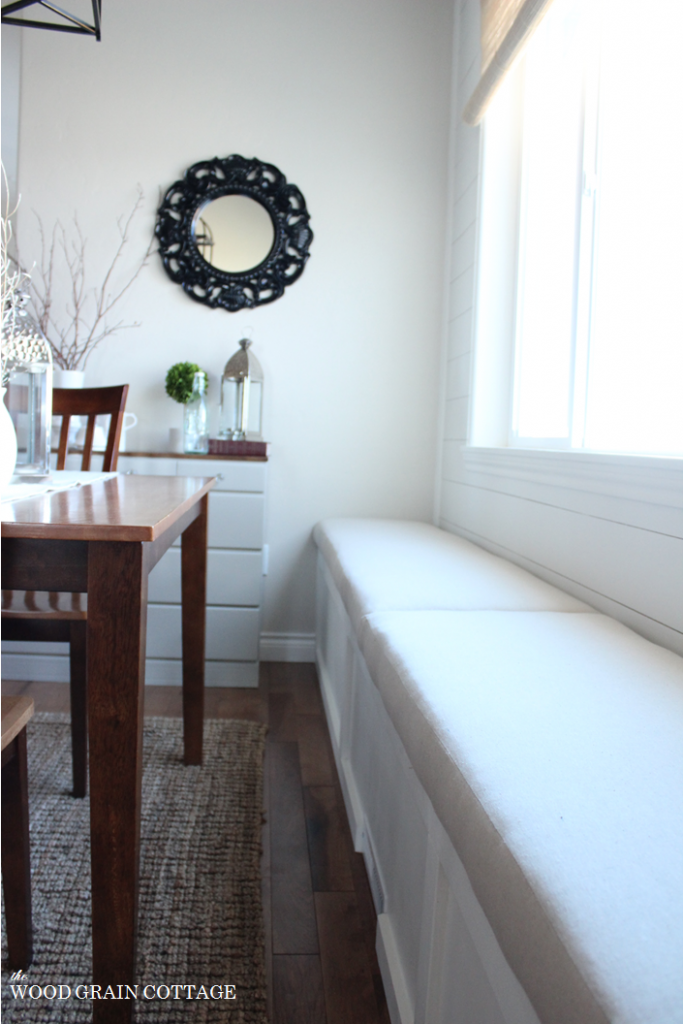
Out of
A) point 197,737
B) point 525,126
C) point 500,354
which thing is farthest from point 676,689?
point 525,126

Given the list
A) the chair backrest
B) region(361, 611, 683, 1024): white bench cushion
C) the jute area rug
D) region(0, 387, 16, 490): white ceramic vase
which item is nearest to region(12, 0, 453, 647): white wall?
the chair backrest

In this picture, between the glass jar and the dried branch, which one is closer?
the dried branch

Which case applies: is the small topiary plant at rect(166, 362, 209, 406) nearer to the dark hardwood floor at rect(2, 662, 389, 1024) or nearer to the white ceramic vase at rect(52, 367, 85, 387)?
the white ceramic vase at rect(52, 367, 85, 387)

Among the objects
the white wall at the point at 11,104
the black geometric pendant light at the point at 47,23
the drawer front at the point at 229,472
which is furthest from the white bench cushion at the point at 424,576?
the white wall at the point at 11,104

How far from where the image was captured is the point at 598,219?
1.75m

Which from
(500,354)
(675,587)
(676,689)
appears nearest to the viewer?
(676,689)

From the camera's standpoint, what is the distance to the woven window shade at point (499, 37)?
1848mm

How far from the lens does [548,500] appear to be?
6.14ft

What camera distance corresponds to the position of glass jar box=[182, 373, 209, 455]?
2838 mm

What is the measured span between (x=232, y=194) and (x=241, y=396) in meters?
0.83

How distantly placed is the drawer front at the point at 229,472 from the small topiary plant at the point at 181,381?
319 mm

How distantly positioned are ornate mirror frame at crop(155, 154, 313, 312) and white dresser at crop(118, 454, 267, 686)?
0.74m

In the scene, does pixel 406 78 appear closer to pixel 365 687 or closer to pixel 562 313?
pixel 562 313

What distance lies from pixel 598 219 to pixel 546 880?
1.62 meters
